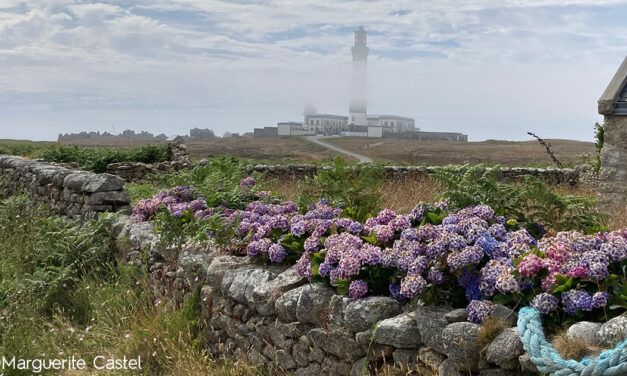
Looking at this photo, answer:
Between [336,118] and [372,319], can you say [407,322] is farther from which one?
[336,118]

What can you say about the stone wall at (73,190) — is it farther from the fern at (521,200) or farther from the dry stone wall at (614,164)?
the dry stone wall at (614,164)

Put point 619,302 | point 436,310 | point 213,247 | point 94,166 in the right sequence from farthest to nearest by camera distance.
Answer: point 94,166, point 213,247, point 436,310, point 619,302

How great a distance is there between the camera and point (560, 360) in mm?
2709

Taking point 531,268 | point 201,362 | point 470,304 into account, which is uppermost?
point 531,268

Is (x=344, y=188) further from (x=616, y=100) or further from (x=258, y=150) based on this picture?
(x=258, y=150)

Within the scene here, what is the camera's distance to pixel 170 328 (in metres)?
4.98

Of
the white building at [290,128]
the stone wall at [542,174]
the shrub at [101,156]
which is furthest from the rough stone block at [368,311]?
the white building at [290,128]

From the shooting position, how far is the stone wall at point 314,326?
314 cm

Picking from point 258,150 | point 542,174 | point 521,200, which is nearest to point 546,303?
point 521,200

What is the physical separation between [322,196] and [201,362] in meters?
2.23

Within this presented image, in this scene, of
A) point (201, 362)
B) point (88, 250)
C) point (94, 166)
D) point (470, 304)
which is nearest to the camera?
point (470, 304)

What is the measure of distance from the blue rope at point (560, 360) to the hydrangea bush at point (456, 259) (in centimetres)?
26

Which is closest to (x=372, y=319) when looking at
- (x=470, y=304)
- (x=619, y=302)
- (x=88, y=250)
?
(x=470, y=304)

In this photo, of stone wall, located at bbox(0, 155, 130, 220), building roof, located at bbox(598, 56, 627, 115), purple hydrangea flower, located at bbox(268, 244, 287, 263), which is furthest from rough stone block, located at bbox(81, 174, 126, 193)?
building roof, located at bbox(598, 56, 627, 115)
